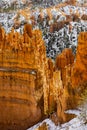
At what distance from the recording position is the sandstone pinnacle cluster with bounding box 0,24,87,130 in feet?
153

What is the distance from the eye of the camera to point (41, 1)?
177 m

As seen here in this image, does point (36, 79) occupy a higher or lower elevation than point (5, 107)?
higher

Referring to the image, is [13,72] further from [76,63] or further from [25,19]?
[25,19]

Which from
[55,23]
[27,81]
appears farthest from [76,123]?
[55,23]

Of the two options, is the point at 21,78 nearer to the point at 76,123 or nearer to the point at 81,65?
the point at 81,65

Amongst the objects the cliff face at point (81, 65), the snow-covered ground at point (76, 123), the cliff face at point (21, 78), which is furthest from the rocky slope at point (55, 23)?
the snow-covered ground at point (76, 123)

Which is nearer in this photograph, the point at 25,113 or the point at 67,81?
the point at 67,81

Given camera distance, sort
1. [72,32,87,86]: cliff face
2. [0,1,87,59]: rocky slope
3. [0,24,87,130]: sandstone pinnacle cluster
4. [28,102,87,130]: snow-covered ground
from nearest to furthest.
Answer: [28,102,87,130]: snow-covered ground, [72,32,87,86]: cliff face, [0,24,87,130]: sandstone pinnacle cluster, [0,1,87,59]: rocky slope

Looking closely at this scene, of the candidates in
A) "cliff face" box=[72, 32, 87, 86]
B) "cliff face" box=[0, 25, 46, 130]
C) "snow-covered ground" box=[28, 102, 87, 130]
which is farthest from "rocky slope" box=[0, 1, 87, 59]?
"snow-covered ground" box=[28, 102, 87, 130]

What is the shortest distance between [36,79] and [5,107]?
207 inches

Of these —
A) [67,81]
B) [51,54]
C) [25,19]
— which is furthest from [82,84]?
[25,19]

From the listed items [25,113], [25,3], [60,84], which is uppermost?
[25,3]

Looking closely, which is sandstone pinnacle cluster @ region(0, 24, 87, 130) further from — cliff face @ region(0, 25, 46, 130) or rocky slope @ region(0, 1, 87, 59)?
rocky slope @ region(0, 1, 87, 59)

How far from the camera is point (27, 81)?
46969 mm
